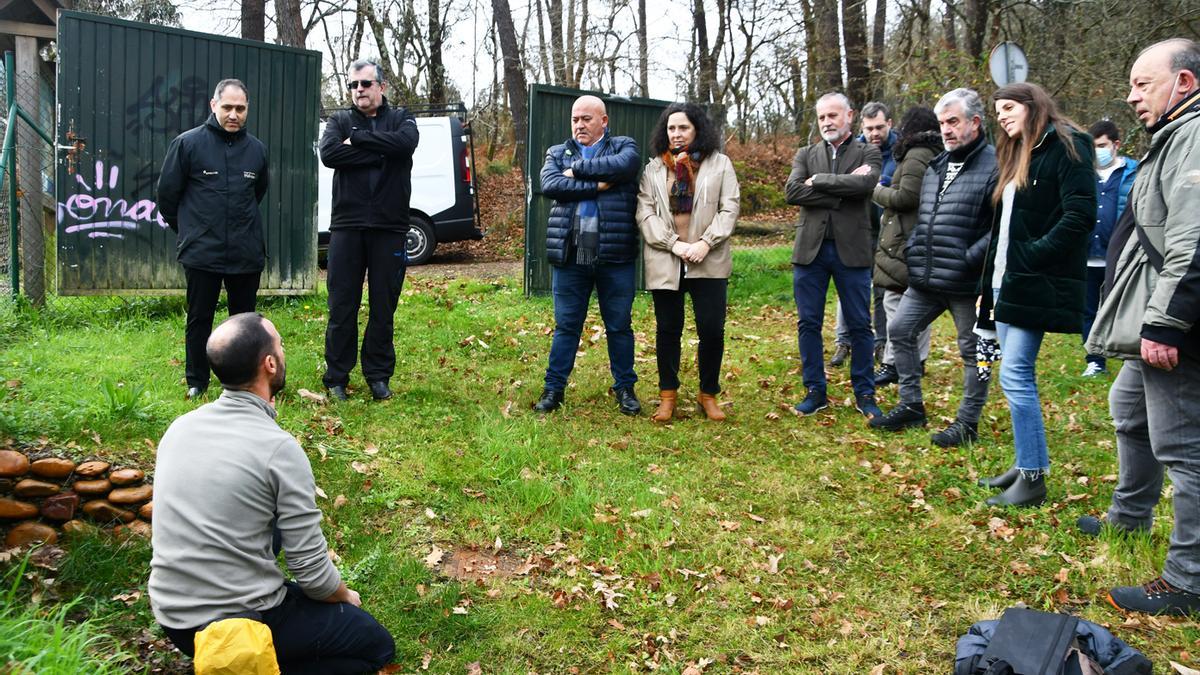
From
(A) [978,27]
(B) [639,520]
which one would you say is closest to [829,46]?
(A) [978,27]

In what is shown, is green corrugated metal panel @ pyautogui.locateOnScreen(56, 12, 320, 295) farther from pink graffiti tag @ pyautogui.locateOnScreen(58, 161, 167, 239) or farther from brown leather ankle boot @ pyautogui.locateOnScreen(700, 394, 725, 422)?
brown leather ankle boot @ pyautogui.locateOnScreen(700, 394, 725, 422)

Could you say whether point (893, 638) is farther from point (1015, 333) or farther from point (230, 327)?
point (230, 327)

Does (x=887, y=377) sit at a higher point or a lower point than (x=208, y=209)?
lower

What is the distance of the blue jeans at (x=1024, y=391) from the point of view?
15.9ft

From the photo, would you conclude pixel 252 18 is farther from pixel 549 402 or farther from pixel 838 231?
pixel 838 231

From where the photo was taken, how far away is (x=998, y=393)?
7.47 metres

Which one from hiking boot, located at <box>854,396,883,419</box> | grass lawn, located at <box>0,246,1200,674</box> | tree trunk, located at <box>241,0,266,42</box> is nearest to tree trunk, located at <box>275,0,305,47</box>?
tree trunk, located at <box>241,0,266,42</box>

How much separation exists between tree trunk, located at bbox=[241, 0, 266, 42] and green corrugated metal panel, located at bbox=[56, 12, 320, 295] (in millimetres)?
5124

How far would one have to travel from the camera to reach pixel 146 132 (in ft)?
29.3

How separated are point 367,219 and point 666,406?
99.9 inches

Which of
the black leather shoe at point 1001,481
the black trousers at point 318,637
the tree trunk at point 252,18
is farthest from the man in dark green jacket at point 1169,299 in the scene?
the tree trunk at point 252,18

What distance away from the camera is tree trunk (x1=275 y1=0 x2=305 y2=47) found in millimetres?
14156

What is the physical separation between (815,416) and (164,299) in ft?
22.5

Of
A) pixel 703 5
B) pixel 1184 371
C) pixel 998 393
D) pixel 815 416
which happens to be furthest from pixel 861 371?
pixel 703 5
